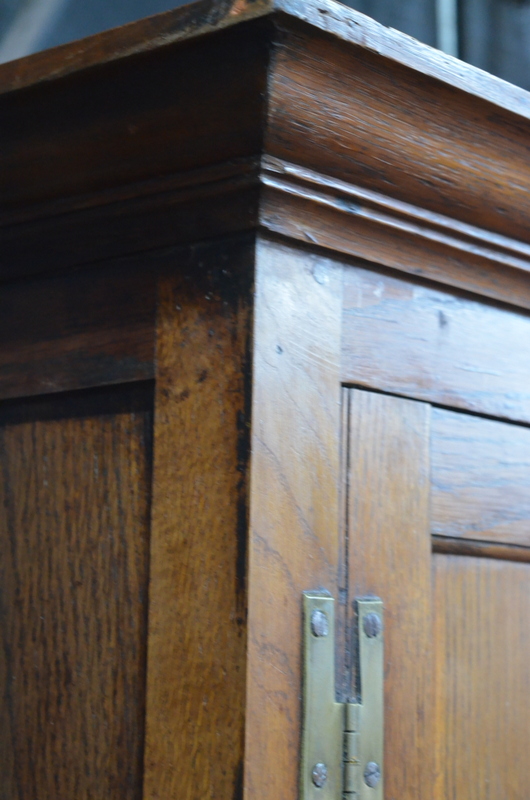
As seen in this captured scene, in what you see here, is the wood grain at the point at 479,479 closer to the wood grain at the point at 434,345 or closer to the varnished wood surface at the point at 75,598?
the wood grain at the point at 434,345

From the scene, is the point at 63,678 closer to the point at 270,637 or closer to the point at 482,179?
the point at 270,637

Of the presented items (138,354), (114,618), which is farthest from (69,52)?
(114,618)

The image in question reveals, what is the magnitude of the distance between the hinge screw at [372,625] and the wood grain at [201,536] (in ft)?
0.29

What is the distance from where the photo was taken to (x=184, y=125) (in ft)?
1.43

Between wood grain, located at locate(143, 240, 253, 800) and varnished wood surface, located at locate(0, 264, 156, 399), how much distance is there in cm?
3

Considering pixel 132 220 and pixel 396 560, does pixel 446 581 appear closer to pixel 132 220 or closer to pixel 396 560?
pixel 396 560

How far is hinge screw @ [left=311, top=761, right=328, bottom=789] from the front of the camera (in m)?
0.45

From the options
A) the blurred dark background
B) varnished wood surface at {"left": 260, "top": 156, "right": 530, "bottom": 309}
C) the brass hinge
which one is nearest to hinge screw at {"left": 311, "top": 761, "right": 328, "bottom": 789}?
the brass hinge

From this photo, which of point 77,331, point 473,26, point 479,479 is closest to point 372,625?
point 479,479

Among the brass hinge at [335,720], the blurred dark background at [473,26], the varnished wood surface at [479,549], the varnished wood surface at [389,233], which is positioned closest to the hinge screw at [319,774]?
the brass hinge at [335,720]

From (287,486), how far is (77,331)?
0.60 ft

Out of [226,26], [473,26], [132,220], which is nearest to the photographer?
[226,26]

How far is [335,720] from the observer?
46 centimetres

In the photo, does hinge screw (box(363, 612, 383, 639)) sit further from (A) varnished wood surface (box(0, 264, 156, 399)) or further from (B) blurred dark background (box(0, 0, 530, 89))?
(B) blurred dark background (box(0, 0, 530, 89))
